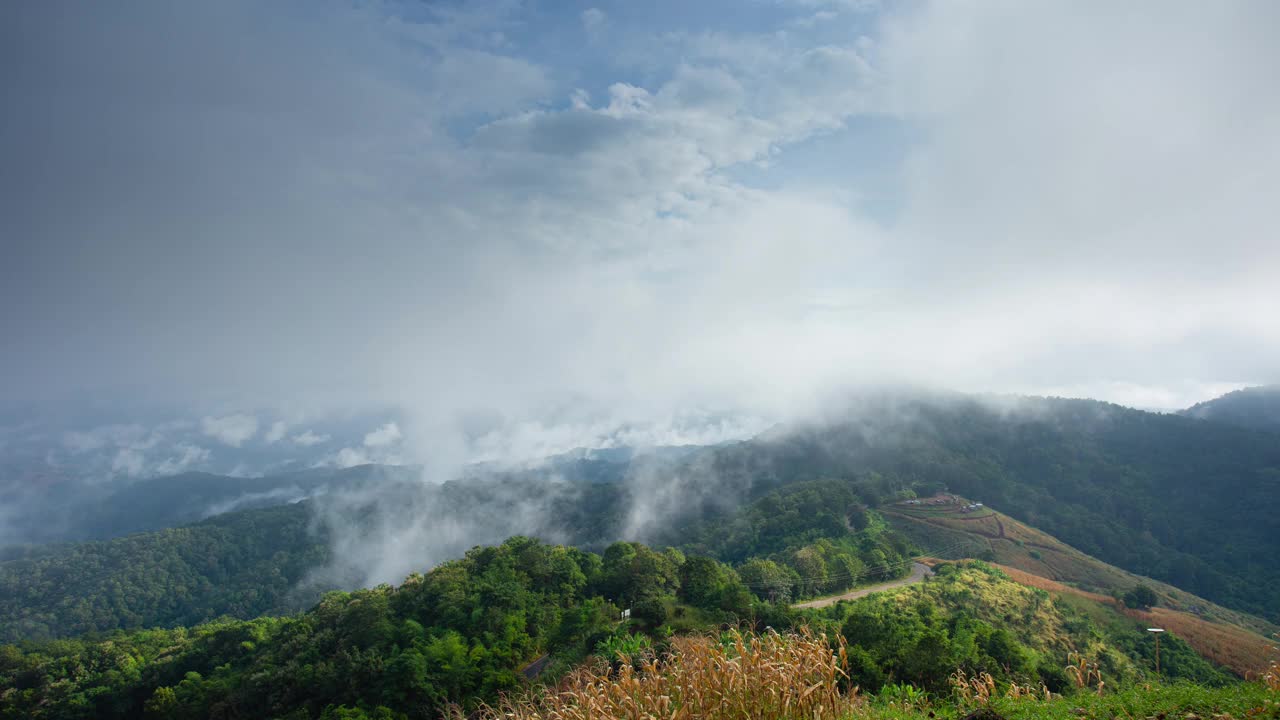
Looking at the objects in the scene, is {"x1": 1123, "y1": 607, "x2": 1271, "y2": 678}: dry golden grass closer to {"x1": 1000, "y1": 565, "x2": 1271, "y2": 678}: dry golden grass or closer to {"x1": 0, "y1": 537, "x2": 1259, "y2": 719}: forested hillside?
{"x1": 1000, "y1": 565, "x2": 1271, "y2": 678}: dry golden grass

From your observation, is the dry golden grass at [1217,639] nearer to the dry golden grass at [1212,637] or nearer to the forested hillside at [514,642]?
the dry golden grass at [1212,637]

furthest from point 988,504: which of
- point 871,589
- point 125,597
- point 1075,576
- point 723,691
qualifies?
point 125,597

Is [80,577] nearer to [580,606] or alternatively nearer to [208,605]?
[208,605]

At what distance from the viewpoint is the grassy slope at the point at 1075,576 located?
59.1 metres

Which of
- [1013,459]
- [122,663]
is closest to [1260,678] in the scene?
[122,663]

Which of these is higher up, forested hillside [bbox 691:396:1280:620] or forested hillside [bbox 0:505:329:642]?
forested hillside [bbox 691:396:1280:620]

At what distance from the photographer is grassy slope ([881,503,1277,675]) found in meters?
59.1

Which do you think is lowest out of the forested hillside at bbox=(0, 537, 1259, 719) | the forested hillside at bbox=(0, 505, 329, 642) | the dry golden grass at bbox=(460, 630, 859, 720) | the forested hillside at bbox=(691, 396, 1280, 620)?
the forested hillside at bbox=(0, 505, 329, 642)

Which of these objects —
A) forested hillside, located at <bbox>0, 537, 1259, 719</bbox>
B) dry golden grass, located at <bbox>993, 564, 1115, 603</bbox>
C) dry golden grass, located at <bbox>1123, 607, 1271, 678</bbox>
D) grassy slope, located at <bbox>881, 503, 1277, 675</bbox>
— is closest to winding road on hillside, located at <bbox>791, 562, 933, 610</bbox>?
forested hillside, located at <bbox>0, 537, 1259, 719</bbox>

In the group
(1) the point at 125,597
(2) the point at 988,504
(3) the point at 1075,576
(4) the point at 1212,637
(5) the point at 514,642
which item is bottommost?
(1) the point at 125,597

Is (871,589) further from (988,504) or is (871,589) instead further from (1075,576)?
(988,504)

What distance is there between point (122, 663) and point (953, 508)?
150 metres

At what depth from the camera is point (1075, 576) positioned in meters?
87.9

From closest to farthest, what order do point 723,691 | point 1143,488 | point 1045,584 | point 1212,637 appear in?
1. point 723,691
2. point 1212,637
3. point 1045,584
4. point 1143,488
